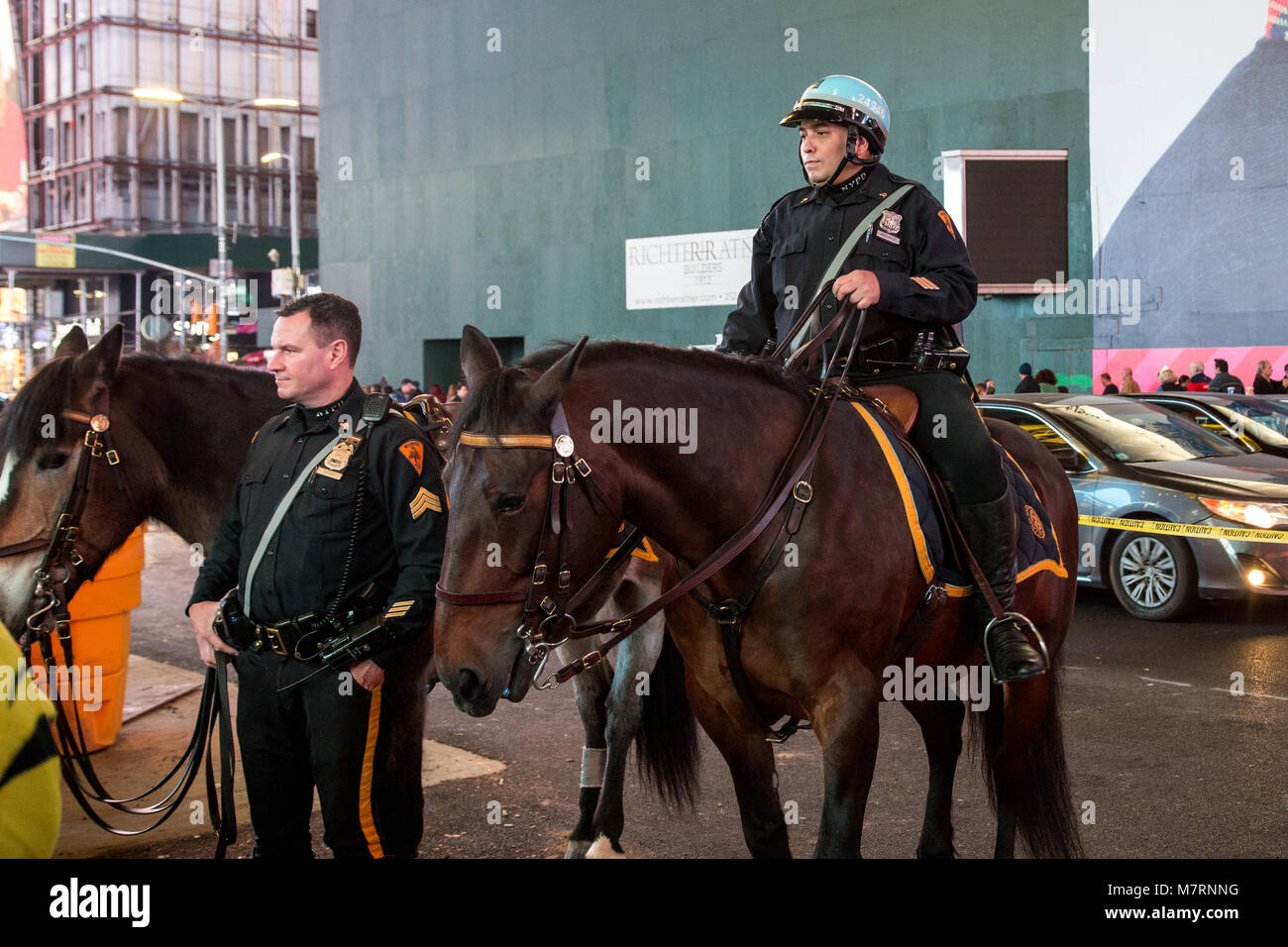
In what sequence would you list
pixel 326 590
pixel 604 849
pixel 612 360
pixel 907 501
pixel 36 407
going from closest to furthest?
pixel 612 360 < pixel 326 590 < pixel 907 501 < pixel 36 407 < pixel 604 849

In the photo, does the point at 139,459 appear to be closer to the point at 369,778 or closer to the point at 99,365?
the point at 99,365

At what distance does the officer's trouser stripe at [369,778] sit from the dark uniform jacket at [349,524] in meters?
0.20

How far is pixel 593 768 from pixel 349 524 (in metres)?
2.22

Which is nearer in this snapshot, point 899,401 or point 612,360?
point 612,360

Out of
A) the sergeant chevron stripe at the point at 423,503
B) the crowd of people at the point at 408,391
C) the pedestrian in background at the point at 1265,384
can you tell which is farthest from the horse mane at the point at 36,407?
the pedestrian in background at the point at 1265,384

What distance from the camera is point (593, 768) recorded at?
208 inches

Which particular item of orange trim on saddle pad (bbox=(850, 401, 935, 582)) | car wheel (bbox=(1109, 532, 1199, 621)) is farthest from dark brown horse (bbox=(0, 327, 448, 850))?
car wheel (bbox=(1109, 532, 1199, 621))

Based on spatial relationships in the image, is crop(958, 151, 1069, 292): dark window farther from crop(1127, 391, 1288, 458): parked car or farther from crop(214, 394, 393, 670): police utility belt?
crop(214, 394, 393, 670): police utility belt

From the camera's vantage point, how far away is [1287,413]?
14.0 m

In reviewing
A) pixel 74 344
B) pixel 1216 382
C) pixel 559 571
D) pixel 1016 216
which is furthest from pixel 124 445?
pixel 1016 216

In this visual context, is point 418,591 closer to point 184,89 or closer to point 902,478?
point 902,478

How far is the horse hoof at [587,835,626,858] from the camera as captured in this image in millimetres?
4988

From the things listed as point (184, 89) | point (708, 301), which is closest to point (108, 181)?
point (184, 89)

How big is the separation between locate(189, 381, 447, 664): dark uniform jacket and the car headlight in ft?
27.4
